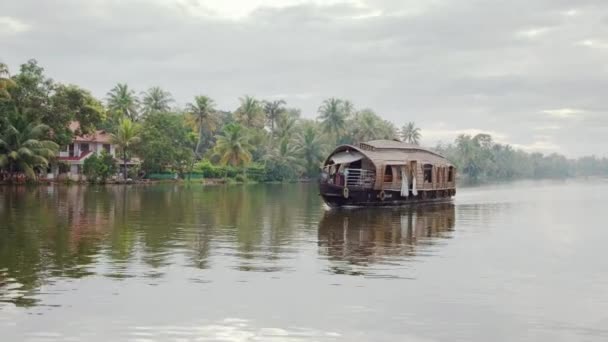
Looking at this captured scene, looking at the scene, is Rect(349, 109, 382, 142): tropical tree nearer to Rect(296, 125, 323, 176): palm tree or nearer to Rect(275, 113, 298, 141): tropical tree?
Rect(296, 125, 323, 176): palm tree

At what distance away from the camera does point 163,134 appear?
6656 centimetres

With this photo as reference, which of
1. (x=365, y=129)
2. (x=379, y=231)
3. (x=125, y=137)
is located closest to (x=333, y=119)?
(x=365, y=129)

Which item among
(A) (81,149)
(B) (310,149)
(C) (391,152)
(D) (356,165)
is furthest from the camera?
(B) (310,149)

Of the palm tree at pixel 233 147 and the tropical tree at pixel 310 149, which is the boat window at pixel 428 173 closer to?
the palm tree at pixel 233 147

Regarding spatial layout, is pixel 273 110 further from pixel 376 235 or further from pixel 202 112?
pixel 376 235

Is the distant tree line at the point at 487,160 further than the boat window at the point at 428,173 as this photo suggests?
Yes

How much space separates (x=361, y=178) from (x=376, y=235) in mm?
12700

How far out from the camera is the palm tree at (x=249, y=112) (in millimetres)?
89188

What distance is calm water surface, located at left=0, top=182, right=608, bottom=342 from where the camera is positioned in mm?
9273

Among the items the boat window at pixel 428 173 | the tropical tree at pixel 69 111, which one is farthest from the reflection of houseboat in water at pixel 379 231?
the tropical tree at pixel 69 111

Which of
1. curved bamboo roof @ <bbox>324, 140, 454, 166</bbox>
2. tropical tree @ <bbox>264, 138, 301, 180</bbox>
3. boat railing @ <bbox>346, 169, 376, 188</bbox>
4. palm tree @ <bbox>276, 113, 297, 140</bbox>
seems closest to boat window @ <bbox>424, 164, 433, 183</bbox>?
curved bamboo roof @ <bbox>324, 140, 454, 166</bbox>

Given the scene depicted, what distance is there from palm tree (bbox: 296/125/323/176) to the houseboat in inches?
1854

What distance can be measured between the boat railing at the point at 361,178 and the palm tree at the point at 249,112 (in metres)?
56.3

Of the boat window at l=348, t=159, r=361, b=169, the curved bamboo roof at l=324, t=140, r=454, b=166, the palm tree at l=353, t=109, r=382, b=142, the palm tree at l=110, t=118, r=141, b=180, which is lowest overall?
the boat window at l=348, t=159, r=361, b=169
